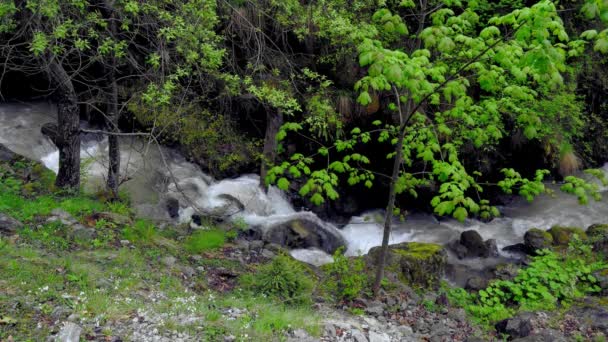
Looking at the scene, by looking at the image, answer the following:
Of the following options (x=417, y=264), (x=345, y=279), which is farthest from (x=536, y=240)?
(x=345, y=279)

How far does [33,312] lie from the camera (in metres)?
4.66

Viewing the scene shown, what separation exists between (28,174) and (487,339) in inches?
342

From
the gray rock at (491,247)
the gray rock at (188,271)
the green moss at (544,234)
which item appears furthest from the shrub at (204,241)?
the green moss at (544,234)

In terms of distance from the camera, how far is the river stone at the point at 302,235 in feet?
35.9

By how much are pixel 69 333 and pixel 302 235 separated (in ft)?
23.4

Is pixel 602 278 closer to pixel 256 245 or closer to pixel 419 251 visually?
pixel 419 251

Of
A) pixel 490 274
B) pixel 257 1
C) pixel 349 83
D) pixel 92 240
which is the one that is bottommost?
pixel 490 274

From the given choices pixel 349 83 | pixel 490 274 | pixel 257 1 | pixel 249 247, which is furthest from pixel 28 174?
pixel 490 274

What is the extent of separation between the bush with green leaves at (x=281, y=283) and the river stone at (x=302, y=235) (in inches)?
153

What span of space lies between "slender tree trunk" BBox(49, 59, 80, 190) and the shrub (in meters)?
2.43

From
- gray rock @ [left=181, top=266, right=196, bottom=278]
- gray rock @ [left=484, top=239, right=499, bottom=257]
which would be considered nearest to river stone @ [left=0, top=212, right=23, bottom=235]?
gray rock @ [left=181, top=266, right=196, bottom=278]

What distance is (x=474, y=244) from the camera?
1147cm

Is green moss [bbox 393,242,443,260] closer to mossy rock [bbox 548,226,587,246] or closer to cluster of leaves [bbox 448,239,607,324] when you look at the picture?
cluster of leaves [bbox 448,239,607,324]

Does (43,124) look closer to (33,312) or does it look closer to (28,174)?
(28,174)
